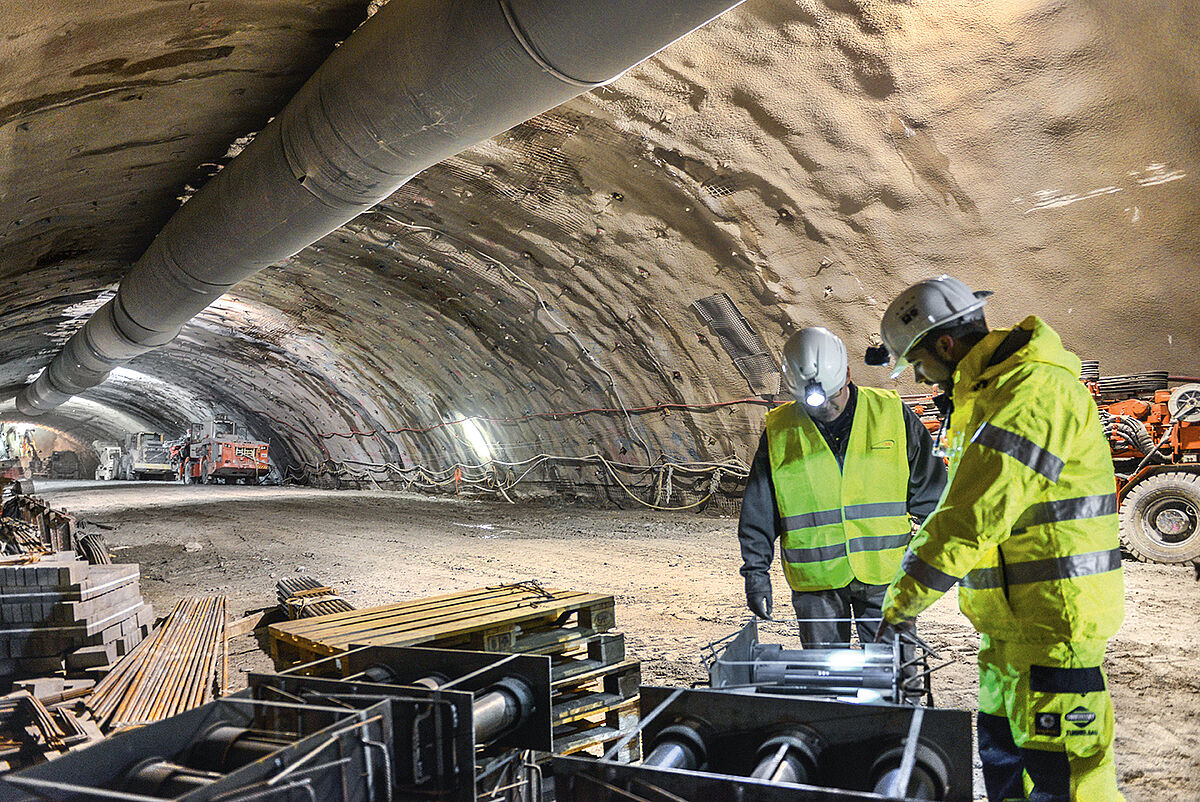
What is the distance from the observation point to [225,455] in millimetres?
26719

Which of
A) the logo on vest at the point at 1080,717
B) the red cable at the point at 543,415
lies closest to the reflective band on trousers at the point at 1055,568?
the logo on vest at the point at 1080,717

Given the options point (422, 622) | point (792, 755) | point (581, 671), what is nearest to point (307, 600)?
point (422, 622)

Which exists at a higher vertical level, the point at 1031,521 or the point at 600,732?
the point at 1031,521

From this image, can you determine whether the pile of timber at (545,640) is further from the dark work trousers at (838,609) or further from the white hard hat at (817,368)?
the white hard hat at (817,368)

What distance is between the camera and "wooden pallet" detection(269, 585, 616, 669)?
327 cm

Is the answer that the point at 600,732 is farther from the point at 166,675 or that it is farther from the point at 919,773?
the point at 166,675

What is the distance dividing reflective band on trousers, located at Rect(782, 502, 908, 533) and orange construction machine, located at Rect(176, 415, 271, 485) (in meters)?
27.0

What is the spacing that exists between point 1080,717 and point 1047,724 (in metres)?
0.08

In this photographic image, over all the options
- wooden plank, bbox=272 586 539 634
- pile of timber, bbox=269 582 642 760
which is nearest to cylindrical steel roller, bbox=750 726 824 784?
pile of timber, bbox=269 582 642 760

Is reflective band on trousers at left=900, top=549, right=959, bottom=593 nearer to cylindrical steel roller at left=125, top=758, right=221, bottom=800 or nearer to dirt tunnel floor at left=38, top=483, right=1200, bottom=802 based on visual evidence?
dirt tunnel floor at left=38, top=483, right=1200, bottom=802

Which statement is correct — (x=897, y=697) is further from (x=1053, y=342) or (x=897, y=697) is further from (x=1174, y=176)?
(x=1174, y=176)

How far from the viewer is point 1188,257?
6.65 meters

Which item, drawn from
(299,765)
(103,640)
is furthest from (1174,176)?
(103,640)

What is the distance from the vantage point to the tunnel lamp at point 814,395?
352cm
